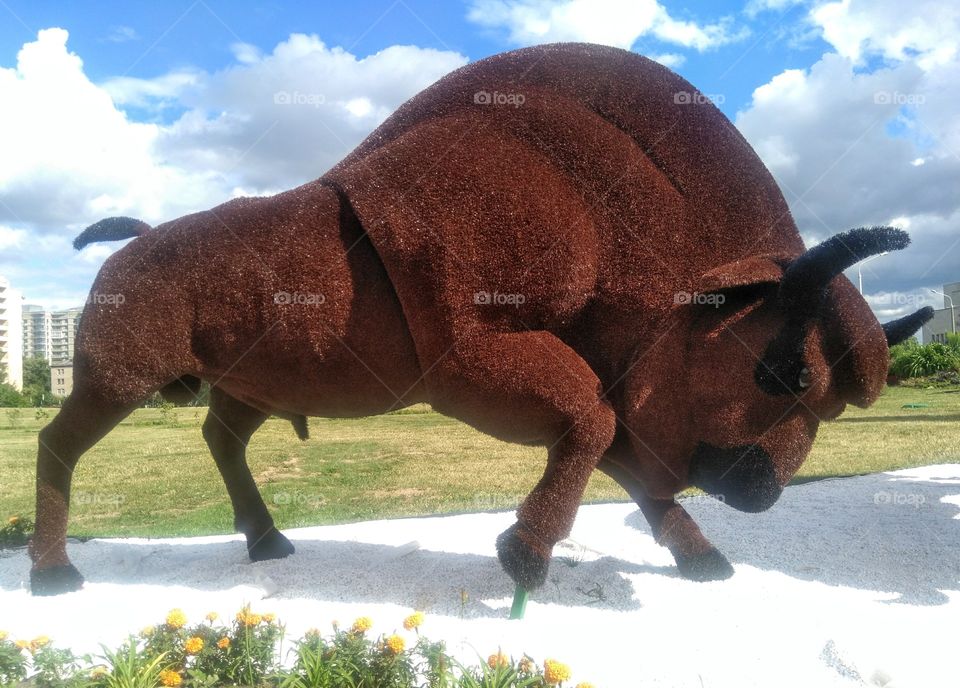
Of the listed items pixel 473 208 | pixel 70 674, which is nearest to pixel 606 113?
pixel 473 208

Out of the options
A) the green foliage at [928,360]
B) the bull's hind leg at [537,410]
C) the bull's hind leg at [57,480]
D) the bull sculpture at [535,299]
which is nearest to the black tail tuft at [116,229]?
the bull sculpture at [535,299]

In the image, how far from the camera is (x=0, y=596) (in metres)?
4.02

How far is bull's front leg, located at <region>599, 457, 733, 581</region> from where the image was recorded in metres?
4.21

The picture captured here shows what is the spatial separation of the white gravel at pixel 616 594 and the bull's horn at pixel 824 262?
1549 millimetres

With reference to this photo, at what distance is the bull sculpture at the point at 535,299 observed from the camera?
3.33 metres

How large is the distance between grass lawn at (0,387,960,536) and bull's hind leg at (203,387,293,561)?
1813 millimetres

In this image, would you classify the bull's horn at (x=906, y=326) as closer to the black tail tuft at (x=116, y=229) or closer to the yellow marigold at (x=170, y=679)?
the yellow marigold at (x=170, y=679)

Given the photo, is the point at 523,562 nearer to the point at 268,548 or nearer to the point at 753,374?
the point at 753,374

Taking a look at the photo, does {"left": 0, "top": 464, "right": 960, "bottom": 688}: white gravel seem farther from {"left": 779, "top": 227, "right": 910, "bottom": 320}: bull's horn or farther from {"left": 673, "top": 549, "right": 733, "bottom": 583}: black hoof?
{"left": 779, "top": 227, "right": 910, "bottom": 320}: bull's horn

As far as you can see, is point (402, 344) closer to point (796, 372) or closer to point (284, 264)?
point (284, 264)

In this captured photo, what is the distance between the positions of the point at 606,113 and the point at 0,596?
4453 mm

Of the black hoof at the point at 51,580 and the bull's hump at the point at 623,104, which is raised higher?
the bull's hump at the point at 623,104

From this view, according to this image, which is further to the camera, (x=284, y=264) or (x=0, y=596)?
(x=0, y=596)

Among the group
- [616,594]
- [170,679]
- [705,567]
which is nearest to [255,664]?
[170,679]
